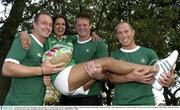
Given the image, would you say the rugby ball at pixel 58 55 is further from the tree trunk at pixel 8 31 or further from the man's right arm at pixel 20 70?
the tree trunk at pixel 8 31

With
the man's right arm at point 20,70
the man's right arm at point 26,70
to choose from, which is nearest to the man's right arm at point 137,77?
the man's right arm at point 26,70

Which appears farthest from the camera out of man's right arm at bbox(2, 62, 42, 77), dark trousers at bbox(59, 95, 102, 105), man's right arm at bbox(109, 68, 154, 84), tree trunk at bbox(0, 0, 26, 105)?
tree trunk at bbox(0, 0, 26, 105)

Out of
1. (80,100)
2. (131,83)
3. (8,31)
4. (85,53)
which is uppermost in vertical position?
(8,31)

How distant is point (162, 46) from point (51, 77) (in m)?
8.08

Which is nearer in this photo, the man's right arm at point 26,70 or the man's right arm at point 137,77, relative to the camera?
the man's right arm at point 26,70

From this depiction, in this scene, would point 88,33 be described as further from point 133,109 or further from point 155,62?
point 133,109

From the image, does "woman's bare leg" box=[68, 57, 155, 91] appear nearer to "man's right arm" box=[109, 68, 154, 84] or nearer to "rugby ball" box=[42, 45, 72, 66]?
"man's right arm" box=[109, 68, 154, 84]

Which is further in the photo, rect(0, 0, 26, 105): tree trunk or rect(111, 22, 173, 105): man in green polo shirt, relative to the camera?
rect(0, 0, 26, 105): tree trunk

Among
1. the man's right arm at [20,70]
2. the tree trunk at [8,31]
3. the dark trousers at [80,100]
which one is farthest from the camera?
the tree trunk at [8,31]

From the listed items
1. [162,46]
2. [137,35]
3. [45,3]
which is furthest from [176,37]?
[45,3]

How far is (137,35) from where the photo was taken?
1138cm

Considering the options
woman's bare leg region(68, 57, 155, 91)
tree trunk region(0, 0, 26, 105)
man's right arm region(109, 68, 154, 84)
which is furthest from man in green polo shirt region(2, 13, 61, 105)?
tree trunk region(0, 0, 26, 105)

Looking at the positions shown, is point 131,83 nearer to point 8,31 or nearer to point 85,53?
point 85,53

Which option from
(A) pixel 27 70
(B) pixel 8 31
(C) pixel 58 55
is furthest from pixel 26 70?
(B) pixel 8 31
